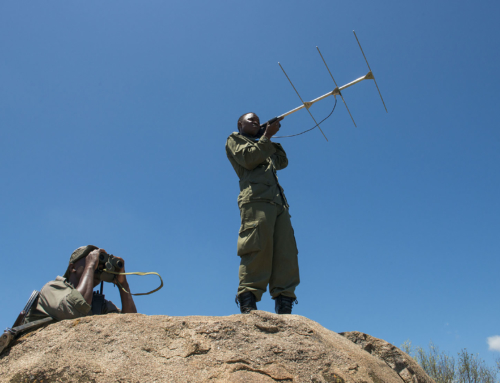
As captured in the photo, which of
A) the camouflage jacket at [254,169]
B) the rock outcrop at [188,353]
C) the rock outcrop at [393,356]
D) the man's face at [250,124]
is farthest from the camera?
the man's face at [250,124]

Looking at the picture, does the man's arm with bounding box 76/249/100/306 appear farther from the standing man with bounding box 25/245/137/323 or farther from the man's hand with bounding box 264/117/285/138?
the man's hand with bounding box 264/117/285/138

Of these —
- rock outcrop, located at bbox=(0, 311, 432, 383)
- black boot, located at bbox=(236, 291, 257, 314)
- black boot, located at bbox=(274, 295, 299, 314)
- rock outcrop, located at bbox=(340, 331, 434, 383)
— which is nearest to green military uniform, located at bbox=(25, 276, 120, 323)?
rock outcrop, located at bbox=(0, 311, 432, 383)

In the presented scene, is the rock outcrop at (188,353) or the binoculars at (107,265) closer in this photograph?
the rock outcrop at (188,353)

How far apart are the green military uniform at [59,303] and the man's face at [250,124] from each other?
241 cm

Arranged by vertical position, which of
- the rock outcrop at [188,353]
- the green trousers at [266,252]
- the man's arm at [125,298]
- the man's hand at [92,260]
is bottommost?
the rock outcrop at [188,353]

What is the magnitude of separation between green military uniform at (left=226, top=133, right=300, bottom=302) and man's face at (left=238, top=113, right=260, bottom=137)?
215mm

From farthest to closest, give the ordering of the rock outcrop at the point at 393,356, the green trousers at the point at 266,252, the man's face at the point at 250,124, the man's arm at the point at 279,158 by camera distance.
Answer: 1. the man's arm at the point at 279,158
2. the man's face at the point at 250,124
3. the green trousers at the point at 266,252
4. the rock outcrop at the point at 393,356

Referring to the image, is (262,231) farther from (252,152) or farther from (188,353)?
(188,353)

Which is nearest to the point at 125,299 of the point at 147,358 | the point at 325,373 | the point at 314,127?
the point at 147,358

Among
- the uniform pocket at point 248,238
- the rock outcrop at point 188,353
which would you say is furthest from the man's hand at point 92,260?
the uniform pocket at point 248,238

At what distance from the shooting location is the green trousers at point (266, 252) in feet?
12.4

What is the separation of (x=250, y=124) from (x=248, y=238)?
141cm

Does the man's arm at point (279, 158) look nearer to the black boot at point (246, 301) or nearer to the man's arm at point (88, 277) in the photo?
the black boot at point (246, 301)

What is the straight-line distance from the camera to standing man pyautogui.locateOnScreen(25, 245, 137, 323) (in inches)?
126
